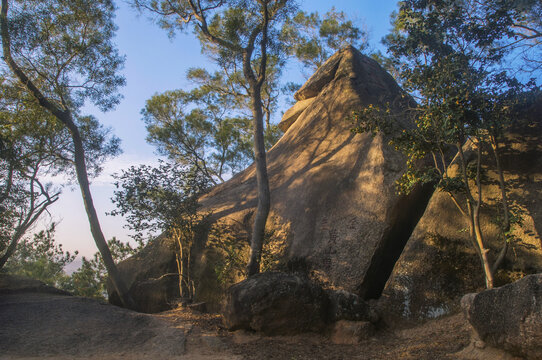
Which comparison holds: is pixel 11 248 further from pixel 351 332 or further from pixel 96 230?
pixel 351 332

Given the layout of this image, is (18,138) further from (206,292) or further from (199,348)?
(199,348)

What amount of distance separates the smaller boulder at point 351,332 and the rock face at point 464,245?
0.92m

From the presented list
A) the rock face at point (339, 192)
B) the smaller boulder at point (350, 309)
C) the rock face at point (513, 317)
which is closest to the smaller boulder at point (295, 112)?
the rock face at point (339, 192)

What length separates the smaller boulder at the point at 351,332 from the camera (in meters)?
8.22

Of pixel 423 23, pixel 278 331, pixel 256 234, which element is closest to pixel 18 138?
pixel 256 234

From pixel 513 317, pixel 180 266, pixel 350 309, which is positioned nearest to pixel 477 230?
pixel 513 317

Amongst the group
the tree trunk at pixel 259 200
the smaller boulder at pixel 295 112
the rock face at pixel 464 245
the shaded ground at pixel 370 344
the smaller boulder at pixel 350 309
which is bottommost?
the shaded ground at pixel 370 344

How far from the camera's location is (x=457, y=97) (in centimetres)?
814

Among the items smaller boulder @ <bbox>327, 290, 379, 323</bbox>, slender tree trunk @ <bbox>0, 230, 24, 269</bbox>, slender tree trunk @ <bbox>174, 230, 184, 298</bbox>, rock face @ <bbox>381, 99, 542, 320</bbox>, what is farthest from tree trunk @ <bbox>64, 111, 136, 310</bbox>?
rock face @ <bbox>381, 99, 542, 320</bbox>

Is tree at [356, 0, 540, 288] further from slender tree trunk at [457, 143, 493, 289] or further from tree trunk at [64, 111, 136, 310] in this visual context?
tree trunk at [64, 111, 136, 310]

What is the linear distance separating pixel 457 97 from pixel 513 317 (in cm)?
463

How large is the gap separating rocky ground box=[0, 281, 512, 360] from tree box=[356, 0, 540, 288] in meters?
1.98

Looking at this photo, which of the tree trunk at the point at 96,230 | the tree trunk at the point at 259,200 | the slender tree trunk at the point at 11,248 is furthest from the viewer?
the tree trunk at the point at 96,230

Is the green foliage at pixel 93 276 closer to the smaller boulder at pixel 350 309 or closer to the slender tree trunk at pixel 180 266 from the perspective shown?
the slender tree trunk at pixel 180 266
